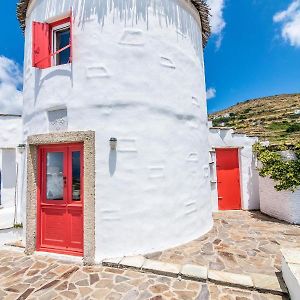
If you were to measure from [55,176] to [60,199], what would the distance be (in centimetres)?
61

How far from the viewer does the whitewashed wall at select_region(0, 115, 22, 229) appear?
7457mm

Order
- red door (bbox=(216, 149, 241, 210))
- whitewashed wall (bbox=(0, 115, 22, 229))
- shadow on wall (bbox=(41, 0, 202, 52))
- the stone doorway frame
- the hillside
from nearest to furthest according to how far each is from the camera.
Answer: the stone doorway frame → shadow on wall (bbox=(41, 0, 202, 52)) → whitewashed wall (bbox=(0, 115, 22, 229)) → red door (bbox=(216, 149, 241, 210)) → the hillside

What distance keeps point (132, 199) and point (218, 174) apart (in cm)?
555

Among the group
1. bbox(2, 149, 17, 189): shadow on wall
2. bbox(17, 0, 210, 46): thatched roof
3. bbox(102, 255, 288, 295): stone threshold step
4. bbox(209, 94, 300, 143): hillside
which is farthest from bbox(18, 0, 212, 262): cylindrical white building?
bbox(209, 94, 300, 143): hillside

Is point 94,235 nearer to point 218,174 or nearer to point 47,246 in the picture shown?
point 47,246

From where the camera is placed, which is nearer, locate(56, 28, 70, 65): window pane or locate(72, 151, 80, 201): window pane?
locate(72, 151, 80, 201): window pane

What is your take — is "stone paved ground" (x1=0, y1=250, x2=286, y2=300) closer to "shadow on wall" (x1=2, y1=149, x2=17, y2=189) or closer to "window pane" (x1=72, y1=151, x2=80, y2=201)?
"window pane" (x1=72, y1=151, x2=80, y2=201)

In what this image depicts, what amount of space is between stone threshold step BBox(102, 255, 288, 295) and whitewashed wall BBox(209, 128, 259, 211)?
535 centimetres

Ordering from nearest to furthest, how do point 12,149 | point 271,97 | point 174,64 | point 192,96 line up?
1. point 174,64
2. point 192,96
3. point 12,149
4. point 271,97

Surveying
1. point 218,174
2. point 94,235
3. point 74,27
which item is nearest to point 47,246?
point 94,235

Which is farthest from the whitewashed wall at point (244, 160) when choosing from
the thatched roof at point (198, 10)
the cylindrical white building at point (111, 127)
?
the thatched roof at point (198, 10)

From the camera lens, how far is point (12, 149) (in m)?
7.72

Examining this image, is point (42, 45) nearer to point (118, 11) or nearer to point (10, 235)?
point (118, 11)

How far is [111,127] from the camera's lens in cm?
537
